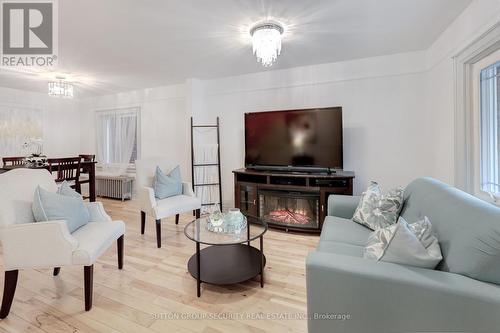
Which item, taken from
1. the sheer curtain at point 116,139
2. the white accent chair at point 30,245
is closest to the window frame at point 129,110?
the sheer curtain at point 116,139

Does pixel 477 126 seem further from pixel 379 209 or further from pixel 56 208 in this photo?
pixel 56 208

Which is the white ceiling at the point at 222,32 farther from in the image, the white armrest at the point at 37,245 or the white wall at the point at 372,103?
the white armrest at the point at 37,245

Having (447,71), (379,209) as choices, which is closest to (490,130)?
(447,71)

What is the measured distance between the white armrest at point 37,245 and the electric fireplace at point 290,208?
1.98 meters

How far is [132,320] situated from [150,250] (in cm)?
112

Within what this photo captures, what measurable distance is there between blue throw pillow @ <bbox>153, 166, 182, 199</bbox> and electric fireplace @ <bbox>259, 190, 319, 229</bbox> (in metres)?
1.13

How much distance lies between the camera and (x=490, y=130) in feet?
6.68

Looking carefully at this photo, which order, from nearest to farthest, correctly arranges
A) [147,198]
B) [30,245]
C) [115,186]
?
[30,245]
[147,198]
[115,186]

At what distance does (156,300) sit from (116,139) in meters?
4.34

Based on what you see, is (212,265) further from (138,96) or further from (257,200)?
(138,96)

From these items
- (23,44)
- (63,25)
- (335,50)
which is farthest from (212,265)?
(23,44)

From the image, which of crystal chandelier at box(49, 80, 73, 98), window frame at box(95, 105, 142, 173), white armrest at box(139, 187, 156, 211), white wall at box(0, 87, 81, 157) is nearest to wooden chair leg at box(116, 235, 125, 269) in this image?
white armrest at box(139, 187, 156, 211)

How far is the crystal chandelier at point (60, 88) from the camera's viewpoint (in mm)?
3695

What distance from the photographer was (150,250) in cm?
267
